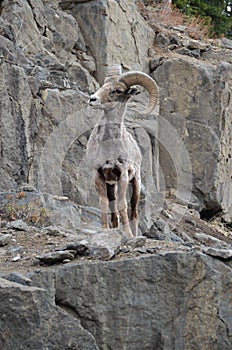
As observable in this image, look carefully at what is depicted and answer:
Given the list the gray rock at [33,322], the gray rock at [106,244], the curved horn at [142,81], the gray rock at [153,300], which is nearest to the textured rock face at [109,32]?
the curved horn at [142,81]

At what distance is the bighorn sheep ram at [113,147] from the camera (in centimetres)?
922

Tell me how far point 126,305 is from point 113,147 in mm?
3738

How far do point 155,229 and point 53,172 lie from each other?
2514mm

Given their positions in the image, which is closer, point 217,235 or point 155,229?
point 155,229

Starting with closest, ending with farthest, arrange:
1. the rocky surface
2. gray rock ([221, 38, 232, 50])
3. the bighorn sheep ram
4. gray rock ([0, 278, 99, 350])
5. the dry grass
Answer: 1. gray rock ([0, 278, 99, 350])
2. the rocky surface
3. the bighorn sheep ram
4. the dry grass
5. gray rock ([221, 38, 232, 50])

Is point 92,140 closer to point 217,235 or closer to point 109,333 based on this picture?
point 109,333

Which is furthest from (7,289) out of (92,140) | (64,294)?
(92,140)

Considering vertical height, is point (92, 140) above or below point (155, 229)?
above

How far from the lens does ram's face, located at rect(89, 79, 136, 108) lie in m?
9.23

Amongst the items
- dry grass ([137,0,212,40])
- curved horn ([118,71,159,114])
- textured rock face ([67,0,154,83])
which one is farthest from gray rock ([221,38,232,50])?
curved horn ([118,71,159,114])

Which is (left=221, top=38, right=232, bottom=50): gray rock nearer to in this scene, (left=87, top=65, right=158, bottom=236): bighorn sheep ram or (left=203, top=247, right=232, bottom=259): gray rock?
(left=87, top=65, right=158, bottom=236): bighorn sheep ram

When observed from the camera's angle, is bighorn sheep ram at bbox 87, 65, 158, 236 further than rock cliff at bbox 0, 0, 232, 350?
Yes

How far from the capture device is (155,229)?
13.4 metres

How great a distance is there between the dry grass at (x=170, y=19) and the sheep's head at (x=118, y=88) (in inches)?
510
